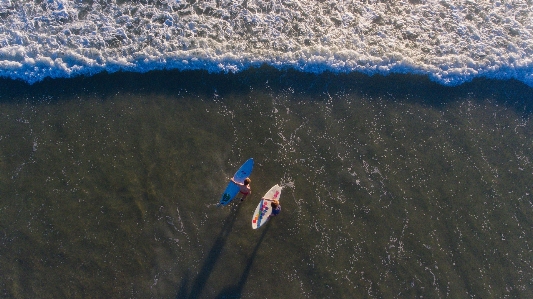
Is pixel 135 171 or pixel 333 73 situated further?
pixel 333 73

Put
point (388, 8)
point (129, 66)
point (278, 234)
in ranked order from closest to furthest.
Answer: point (278, 234), point (129, 66), point (388, 8)

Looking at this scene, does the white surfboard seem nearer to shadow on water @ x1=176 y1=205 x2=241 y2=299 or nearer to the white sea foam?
shadow on water @ x1=176 y1=205 x2=241 y2=299

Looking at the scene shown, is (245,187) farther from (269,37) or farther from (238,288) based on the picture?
(269,37)

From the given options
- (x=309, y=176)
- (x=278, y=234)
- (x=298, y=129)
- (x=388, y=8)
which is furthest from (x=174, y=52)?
(x=388, y=8)

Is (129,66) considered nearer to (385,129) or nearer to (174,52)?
(174,52)

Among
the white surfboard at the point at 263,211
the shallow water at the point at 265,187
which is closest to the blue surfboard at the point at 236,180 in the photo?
the shallow water at the point at 265,187

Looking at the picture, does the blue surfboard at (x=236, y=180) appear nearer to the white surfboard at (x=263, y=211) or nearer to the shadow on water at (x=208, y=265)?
the shadow on water at (x=208, y=265)

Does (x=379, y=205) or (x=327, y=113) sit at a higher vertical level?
(x=327, y=113)
